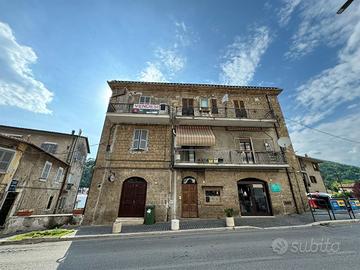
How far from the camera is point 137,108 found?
12625 millimetres

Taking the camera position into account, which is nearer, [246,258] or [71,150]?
[246,258]

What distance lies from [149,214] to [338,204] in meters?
11.7

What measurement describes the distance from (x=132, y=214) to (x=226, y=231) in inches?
255

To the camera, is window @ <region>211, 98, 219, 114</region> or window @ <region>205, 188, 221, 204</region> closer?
window @ <region>205, 188, 221, 204</region>

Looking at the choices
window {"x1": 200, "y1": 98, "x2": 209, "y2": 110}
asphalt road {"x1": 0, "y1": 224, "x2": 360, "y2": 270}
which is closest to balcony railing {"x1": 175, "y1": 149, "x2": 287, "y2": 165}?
window {"x1": 200, "y1": 98, "x2": 209, "y2": 110}

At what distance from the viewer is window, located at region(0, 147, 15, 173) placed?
1046 centimetres

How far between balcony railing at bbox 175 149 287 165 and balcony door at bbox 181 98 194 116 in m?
3.56

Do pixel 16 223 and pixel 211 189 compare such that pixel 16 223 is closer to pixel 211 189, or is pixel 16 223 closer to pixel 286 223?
pixel 211 189

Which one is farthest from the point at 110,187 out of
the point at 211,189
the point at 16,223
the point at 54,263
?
the point at 211,189

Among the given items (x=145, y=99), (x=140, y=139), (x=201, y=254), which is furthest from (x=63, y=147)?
(x=201, y=254)

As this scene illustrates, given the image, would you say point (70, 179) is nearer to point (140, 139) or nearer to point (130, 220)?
point (140, 139)

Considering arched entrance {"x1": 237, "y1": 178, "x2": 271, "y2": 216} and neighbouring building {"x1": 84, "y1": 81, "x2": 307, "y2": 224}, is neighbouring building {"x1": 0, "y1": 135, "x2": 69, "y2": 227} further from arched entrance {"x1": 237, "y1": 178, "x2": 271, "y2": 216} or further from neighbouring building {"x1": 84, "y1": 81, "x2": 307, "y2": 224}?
arched entrance {"x1": 237, "y1": 178, "x2": 271, "y2": 216}

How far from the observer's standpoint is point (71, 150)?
17719 millimetres

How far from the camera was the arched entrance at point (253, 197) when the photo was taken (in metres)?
11.6
